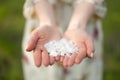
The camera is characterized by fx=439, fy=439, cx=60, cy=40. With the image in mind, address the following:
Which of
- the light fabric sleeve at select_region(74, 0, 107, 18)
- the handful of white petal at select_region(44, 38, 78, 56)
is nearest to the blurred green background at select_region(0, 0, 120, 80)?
the light fabric sleeve at select_region(74, 0, 107, 18)

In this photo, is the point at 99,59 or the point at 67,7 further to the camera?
the point at 99,59

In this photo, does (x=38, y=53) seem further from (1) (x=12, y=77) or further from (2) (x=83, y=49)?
(1) (x=12, y=77)

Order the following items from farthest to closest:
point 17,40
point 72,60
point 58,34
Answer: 1. point 17,40
2. point 58,34
3. point 72,60

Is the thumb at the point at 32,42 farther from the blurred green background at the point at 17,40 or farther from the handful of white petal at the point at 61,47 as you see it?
the blurred green background at the point at 17,40

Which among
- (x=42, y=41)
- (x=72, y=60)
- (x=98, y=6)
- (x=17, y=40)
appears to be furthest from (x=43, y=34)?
(x=17, y=40)

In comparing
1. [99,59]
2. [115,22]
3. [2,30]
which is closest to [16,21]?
[2,30]

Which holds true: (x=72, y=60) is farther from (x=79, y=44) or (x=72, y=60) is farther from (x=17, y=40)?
(x=17, y=40)
